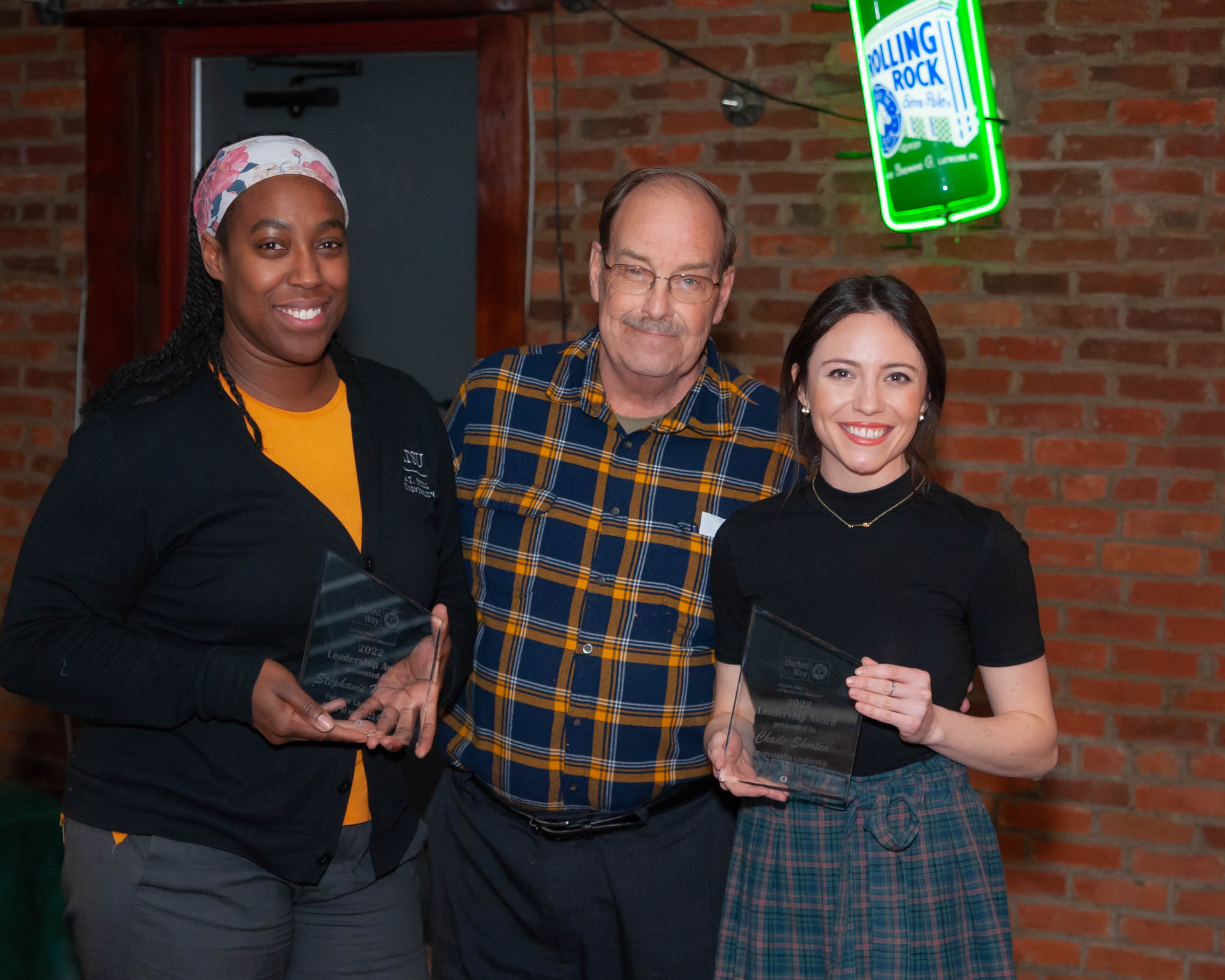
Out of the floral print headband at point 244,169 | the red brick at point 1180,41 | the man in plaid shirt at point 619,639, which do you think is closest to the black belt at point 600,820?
the man in plaid shirt at point 619,639

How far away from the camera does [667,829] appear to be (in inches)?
80.7

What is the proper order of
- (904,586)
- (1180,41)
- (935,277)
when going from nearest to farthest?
(904,586) < (1180,41) < (935,277)

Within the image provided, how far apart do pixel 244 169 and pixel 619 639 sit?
101 centimetres

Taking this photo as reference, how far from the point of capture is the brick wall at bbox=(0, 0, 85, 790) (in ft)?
12.3

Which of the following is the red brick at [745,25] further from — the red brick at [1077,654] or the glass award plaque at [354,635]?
the glass award plaque at [354,635]

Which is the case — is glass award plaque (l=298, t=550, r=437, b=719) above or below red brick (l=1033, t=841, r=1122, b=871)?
above

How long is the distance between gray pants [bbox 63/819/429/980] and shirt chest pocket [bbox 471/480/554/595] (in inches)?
20.9

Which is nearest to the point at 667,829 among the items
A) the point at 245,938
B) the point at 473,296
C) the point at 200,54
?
the point at 245,938

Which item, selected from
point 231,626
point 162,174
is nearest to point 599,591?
point 231,626

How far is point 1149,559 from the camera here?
9.94ft

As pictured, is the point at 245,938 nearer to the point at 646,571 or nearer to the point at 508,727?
the point at 508,727

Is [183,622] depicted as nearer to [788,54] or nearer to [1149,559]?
[788,54]

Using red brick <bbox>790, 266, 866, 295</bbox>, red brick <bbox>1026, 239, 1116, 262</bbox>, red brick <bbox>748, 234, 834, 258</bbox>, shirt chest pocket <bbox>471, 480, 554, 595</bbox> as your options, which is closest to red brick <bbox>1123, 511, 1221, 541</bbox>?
red brick <bbox>1026, 239, 1116, 262</bbox>

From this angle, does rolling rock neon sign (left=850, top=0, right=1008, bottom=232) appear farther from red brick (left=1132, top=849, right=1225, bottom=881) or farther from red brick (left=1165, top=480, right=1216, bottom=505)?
red brick (left=1132, top=849, right=1225, bottom=881)
